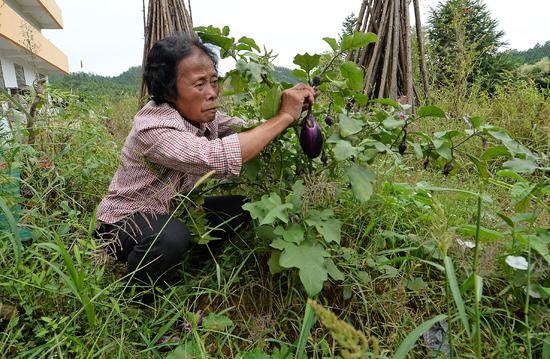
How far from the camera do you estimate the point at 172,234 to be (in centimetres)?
136

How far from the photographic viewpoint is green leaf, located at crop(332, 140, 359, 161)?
3.56 ft

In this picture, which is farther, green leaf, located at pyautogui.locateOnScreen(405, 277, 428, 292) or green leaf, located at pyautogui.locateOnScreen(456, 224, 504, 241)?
green leaf, located at pyautogui.locateOnScreen(405, 277, 428, 292)

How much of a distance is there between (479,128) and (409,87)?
229 cm

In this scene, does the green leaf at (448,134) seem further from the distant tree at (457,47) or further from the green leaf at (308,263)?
the distant tree at (457,47)

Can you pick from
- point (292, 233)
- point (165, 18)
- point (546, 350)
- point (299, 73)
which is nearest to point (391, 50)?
point (165, 18)

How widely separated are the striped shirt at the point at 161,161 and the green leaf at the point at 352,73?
15.2 inches

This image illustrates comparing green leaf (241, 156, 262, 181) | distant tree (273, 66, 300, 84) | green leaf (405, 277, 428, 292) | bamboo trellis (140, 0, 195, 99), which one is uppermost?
bamboo trellis (140, 0, 195, 99)

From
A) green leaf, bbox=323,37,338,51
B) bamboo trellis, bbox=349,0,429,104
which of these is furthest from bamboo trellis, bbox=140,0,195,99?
green leaf, bbox=323,37,338,51

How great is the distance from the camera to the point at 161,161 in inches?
54.5

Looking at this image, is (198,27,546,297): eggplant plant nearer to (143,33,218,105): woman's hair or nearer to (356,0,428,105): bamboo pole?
(143,33,218,105): woman's hair

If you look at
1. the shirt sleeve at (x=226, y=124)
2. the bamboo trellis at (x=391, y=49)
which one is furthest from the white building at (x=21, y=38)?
the shirt sleeve at (x=226, y=124)

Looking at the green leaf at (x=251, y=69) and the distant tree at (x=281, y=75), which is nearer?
the green leaf at (x=251, y=69)

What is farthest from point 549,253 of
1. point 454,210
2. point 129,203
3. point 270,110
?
point 129,203

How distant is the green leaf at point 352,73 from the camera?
4.01 feet
